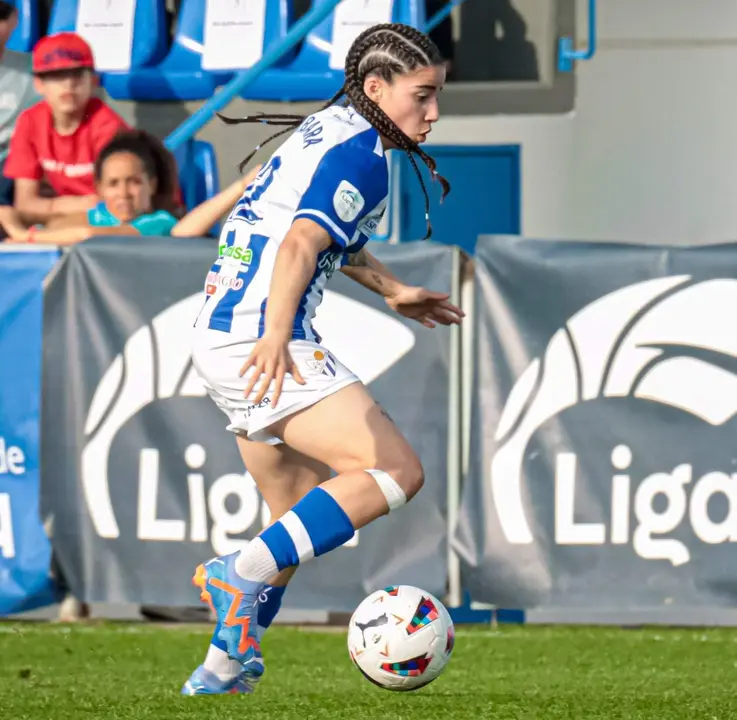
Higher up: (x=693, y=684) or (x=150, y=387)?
(x=150, y=387)

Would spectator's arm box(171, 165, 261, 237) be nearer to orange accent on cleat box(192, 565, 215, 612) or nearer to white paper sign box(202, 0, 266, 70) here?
orange accent on cleat box(192, 565, 215, 612)

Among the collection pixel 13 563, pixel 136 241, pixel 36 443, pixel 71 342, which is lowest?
pixel 13 563

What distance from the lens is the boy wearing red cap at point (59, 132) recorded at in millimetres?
8398

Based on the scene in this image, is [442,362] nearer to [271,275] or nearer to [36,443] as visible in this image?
[36,443]

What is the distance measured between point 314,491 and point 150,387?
8.83 feet

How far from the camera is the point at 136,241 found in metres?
6.88

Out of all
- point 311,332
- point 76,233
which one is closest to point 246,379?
point 311,332

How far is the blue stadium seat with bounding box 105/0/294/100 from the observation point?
33.8 feet

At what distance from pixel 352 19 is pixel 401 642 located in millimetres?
6677

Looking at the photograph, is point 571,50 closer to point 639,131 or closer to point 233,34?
point 639,131

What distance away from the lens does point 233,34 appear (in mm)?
10430

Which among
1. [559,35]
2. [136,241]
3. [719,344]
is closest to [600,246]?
[719,344]

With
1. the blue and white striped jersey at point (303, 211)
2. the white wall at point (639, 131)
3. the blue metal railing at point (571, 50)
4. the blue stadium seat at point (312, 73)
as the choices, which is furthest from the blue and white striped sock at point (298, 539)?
the white wall at point (639, 131)

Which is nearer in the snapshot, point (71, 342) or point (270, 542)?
point (270, 542)
